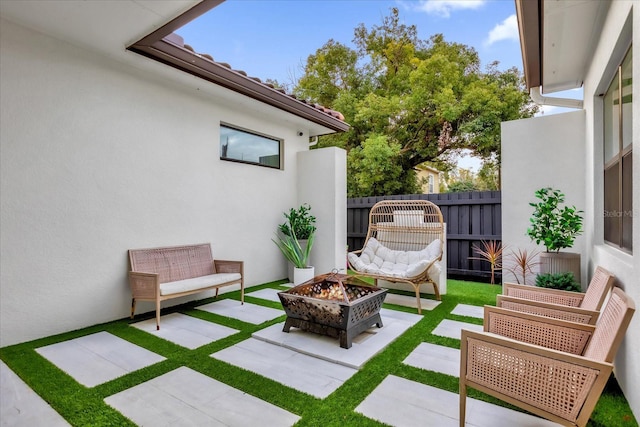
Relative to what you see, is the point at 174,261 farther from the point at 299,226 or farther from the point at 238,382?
the point at 238,382

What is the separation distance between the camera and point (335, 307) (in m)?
3.21

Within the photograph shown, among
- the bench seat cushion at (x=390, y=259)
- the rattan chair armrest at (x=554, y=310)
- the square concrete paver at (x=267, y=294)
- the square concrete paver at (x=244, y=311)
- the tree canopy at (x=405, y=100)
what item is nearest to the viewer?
the rattan chair armrest at (x=554, y=310)

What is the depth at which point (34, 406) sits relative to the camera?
7.38 feet

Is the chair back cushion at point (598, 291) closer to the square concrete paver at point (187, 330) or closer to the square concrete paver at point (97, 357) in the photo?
the square concrete paver at point (187, 330)

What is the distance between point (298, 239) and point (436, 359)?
3.79m

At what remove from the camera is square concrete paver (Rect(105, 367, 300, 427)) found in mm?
2100

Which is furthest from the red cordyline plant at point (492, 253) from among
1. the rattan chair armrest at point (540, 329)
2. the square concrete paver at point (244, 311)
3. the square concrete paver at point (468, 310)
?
the square concrete paver at point (244, 311)

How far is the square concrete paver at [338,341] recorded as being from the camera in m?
2.98

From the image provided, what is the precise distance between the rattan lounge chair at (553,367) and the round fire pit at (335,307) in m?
1.35

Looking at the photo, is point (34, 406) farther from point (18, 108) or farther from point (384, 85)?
point (384, 85)

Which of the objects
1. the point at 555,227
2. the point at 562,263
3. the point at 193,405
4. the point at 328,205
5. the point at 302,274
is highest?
the point at 328,205

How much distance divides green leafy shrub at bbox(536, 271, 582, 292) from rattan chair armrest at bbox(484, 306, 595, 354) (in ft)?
5.11

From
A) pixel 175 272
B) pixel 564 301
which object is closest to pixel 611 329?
pixel 564 301

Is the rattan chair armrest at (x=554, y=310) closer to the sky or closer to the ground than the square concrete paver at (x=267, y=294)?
closer to the sky
